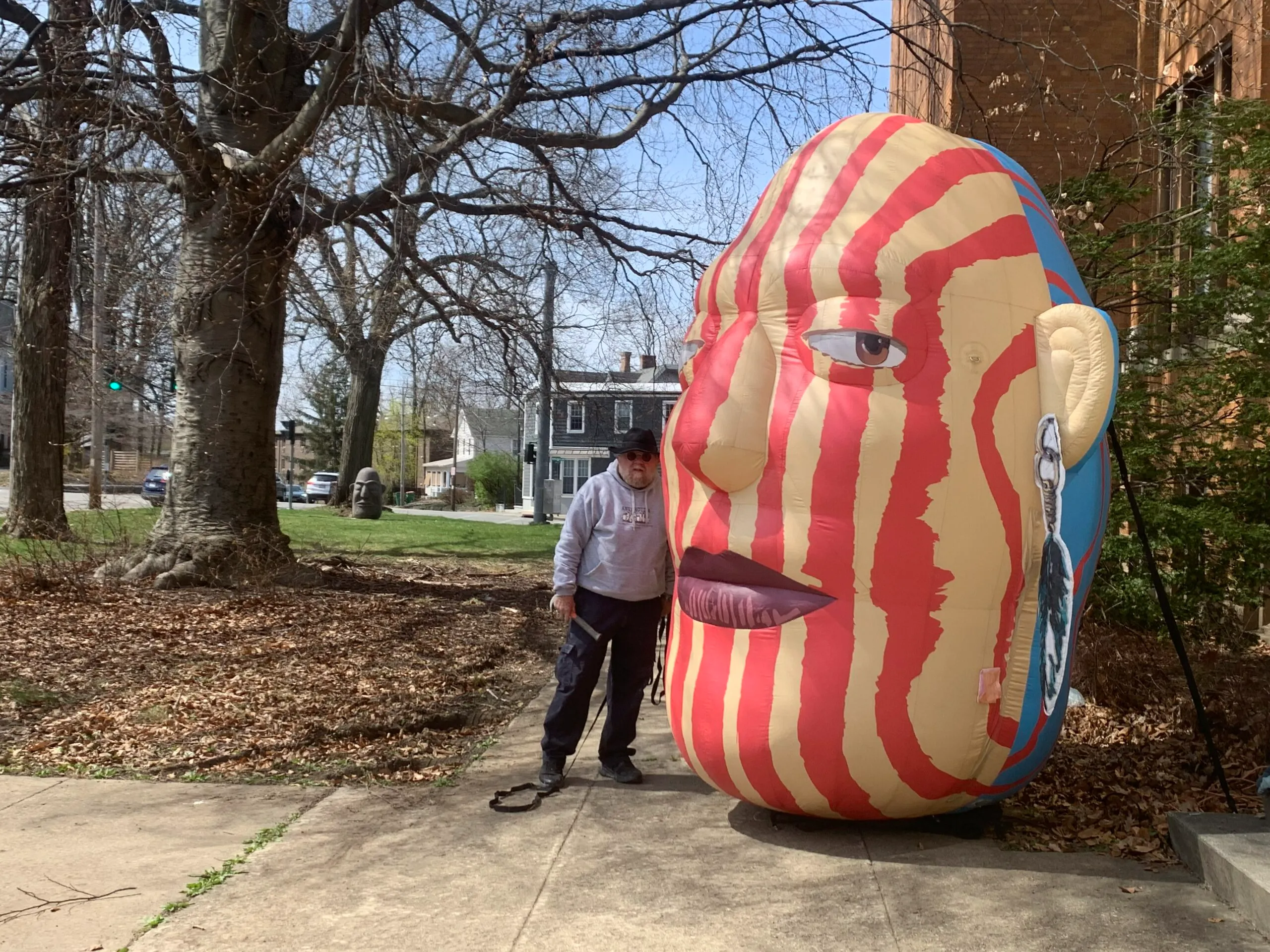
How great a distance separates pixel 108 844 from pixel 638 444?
9.53 ft

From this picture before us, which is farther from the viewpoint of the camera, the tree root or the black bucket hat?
the tree root

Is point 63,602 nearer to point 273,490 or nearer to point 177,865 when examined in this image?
point 273,490

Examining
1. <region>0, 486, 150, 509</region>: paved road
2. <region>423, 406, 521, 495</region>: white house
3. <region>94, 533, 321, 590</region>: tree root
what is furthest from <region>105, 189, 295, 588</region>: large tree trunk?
<region>423, 406, 521, 495</region>: white house

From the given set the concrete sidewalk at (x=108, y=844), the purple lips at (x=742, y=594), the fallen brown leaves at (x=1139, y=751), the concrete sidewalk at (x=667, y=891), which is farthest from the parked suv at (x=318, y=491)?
the purple lips at (x=742, y=594)

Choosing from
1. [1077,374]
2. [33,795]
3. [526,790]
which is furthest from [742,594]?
[33,795]

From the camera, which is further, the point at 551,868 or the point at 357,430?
the point at 357,430

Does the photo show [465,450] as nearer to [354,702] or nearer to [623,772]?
[354,702]

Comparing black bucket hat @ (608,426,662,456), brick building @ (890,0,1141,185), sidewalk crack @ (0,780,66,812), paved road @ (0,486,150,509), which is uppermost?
brick building @ (890,0,1141,185)

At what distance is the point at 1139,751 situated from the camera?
20.7ft

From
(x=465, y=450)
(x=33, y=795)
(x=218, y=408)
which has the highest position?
(x=465, y=450)

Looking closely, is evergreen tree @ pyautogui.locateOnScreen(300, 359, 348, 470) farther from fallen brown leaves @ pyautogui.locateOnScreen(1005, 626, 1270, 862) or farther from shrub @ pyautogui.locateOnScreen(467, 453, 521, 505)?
fallen brown leaves @ pyautogui.locateOnScreen(1005, 626, 1270, 862)

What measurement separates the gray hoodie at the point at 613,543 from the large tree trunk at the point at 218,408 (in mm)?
6834

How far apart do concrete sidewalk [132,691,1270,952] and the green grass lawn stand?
335 inches

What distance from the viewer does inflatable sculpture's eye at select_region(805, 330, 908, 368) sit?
14.6 ft
